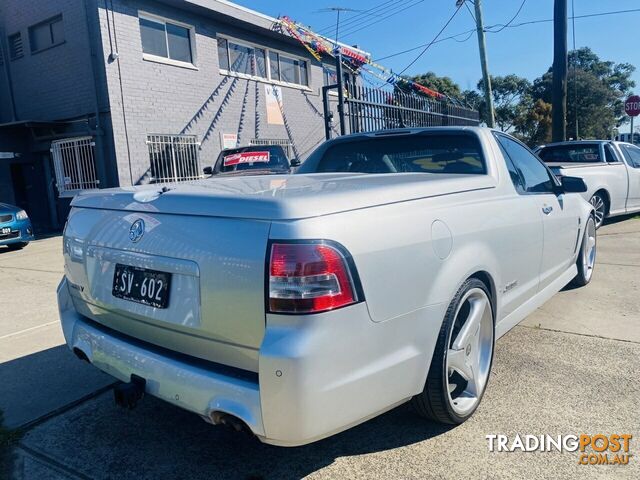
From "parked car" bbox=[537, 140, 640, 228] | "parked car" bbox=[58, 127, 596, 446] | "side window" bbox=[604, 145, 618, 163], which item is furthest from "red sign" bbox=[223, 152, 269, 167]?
"parked car" bbox=[58, 127, 596, 446]

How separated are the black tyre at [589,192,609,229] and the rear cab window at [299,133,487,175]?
5937 millimetres

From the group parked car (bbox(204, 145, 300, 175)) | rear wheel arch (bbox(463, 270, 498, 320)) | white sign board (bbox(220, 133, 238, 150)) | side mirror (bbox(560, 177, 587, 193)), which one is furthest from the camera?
white sign board (bbox(220, 133, 238, 150))

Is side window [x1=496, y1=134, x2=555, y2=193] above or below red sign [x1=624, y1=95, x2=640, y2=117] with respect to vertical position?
below

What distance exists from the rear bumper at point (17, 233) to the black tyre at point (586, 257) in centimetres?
1031

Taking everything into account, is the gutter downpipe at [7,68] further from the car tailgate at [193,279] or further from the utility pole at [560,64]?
the utility pole at [560,64]

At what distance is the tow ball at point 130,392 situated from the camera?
2.17 meters

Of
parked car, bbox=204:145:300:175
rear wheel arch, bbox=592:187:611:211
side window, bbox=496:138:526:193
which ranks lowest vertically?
rear wheel arch, bbox=592:187:611:211

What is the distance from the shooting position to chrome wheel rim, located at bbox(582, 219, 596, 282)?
483 centimetres

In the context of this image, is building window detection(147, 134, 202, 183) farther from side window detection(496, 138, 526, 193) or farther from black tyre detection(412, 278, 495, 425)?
black tyre detection(412, 278, 495, 425)

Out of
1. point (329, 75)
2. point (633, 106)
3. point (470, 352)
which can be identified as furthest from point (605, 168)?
point (329, 75)

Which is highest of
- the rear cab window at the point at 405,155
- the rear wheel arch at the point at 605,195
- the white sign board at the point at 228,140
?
the white sign board at the point at 228,140

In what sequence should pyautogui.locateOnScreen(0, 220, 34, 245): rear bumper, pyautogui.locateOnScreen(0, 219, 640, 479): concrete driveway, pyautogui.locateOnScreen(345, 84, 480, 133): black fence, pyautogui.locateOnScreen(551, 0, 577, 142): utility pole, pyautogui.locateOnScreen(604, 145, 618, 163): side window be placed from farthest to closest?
pyautogui.locateOnScreen(551, 0, 577, 142): utility pole, pyautogui.locateOnScreen(0, 220, 34, 245): rear bumper, pyautogui.locateOnScreen(345, 84, 480, 133): black fence, pyautogui.locateOnScreen(604, 145, 618, 163): side window, pyautogui.locateOnScreen(0, 219, 640, 479): concrete driveway

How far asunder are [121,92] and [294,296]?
11.6 m

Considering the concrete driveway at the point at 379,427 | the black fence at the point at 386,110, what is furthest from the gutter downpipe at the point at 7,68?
the concrete driveway at the point at 379,427
